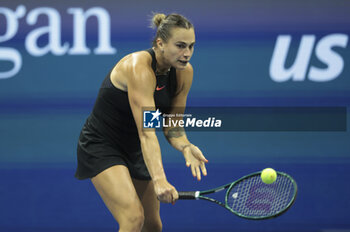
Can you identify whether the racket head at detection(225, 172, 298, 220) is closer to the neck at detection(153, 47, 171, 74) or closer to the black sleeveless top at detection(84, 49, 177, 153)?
the black sleeveless top at detection(84, 49, 177, 153)

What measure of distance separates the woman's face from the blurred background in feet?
4.94

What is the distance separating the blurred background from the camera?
14.0 ft

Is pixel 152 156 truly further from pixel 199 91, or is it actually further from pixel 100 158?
pixel 199 91

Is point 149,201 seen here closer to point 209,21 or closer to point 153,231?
point 153,231

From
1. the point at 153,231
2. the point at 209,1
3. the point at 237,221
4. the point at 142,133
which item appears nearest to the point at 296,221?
the point at 237,221

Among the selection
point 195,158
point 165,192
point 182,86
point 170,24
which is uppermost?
point 170,24

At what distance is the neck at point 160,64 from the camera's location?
113 inches

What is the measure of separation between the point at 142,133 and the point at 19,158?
2.04m

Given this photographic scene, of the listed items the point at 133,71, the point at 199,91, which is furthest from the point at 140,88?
the point at 199,91

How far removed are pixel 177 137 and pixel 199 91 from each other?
1260 mm

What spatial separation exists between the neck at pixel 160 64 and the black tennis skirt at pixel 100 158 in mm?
478

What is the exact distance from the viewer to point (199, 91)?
4.30 m

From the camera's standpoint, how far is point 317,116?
14.0 ft
